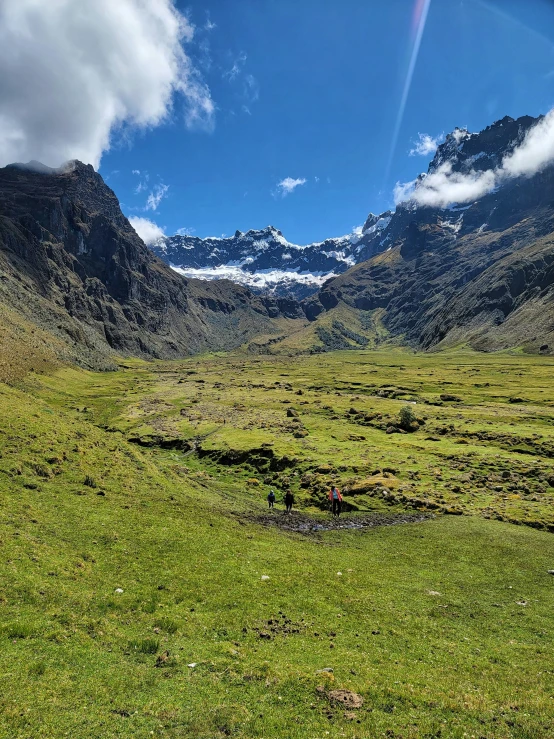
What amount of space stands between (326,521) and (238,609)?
22.6 meters

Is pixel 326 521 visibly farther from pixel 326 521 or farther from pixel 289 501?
pixel 289 501

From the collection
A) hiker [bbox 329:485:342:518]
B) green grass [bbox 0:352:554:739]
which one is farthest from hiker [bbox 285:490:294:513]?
hiker [bbox 329:485:342:518]

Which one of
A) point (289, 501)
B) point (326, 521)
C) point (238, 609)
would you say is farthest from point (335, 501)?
point (238, 609)

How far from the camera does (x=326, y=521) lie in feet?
133

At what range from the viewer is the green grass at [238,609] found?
41.2 ft

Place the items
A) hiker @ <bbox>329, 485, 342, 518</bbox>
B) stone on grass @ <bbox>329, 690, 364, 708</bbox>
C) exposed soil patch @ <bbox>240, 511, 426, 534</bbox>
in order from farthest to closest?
hiker @ <bbox>329, 485, 342, 518</bbox>, exposed soil patch @ <bbox>240, 511, 426, 534</bbox>, stone on grass @ <bbox>329, 690, 364, 708</bbox>

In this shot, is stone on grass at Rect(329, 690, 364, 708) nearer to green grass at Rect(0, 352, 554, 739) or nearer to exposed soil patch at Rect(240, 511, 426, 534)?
green grass at Rect(0, 352, 554, 739)

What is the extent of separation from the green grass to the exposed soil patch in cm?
188

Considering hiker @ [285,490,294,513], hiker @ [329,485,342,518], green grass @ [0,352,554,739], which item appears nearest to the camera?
green grass @ [0,352,554,739]

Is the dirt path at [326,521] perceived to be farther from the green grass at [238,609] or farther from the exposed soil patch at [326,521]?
the green grass at [238,609]

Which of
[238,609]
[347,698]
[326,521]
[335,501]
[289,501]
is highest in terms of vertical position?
[347,698]

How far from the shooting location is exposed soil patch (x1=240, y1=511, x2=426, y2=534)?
38.1m

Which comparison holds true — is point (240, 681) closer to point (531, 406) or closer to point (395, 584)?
point (395, 584)

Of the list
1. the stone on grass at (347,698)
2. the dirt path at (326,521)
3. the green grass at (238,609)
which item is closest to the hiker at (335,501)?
the dirt path at (326,521)
